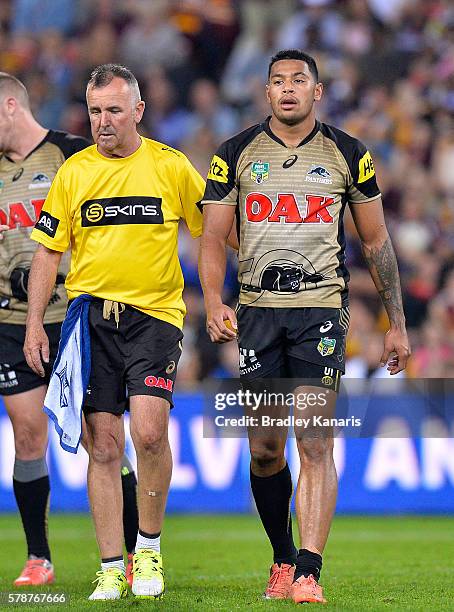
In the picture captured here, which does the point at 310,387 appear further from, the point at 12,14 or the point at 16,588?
the point at 12,14

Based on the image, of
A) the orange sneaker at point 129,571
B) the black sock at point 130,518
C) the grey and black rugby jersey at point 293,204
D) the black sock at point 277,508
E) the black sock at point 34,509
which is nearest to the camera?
the grey and black rugby jersey at point 293,204

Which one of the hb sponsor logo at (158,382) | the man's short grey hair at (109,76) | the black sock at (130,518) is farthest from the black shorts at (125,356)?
the man's short grey hair at (109,76)

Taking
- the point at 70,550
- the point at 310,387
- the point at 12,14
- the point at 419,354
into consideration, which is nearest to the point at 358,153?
the point at 310,387

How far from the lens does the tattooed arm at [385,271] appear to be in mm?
6465

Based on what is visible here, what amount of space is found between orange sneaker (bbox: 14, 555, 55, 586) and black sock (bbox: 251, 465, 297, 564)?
60.5 inches

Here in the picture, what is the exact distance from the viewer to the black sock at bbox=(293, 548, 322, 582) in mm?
5949

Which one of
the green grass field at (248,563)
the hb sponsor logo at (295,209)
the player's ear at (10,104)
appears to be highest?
the player's ear at (10,104)

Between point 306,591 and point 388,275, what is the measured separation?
1742 millimetres

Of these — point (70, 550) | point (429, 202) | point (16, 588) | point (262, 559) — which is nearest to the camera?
point (16, 588)

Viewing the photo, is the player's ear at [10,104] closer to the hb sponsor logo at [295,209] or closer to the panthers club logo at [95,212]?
the panthers club logo at [95,212]

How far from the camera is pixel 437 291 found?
45.9 ft

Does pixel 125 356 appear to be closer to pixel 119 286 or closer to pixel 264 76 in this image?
pixel 119 286

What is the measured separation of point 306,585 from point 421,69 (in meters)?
11.7

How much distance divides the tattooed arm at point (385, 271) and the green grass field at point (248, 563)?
50.2 inches
